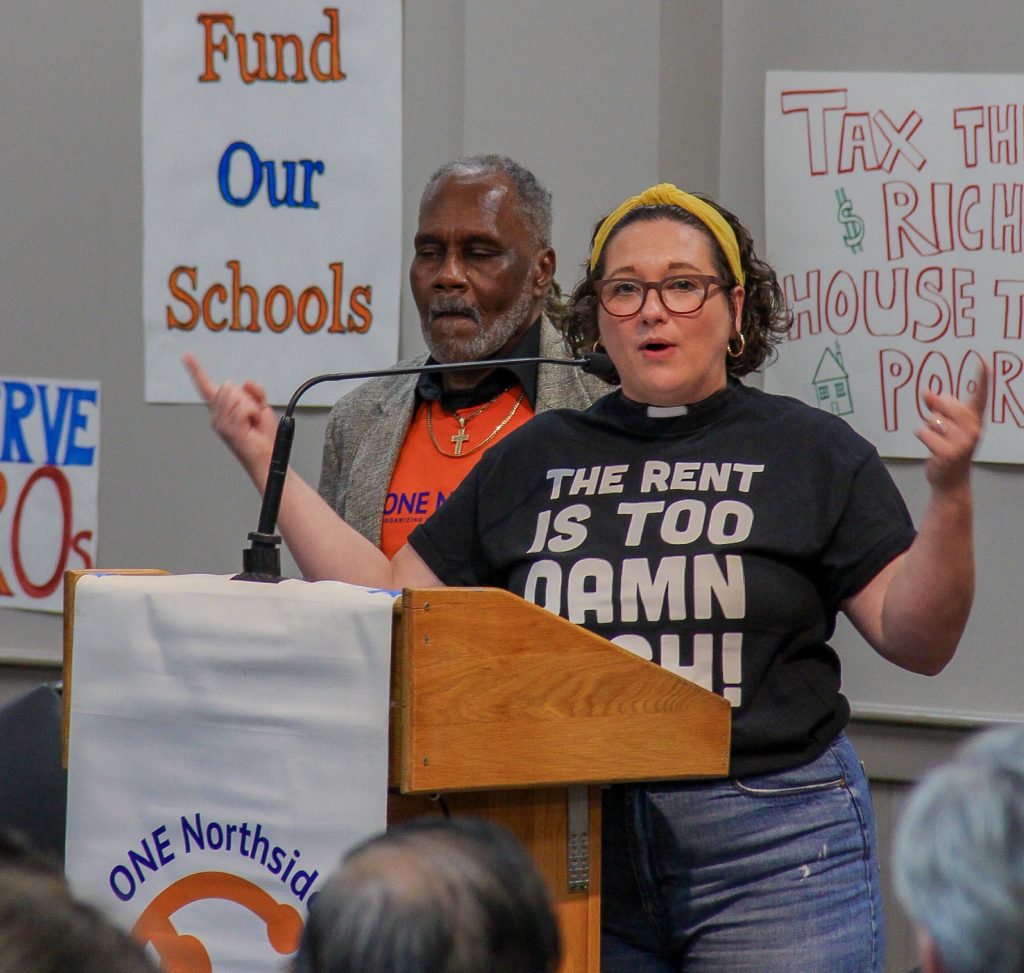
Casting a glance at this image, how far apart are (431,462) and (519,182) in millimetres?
568

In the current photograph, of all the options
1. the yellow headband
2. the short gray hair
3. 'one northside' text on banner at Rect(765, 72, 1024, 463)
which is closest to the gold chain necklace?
the short gray hair

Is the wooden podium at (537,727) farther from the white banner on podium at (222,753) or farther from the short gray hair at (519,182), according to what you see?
the short gray hair at (519,182)

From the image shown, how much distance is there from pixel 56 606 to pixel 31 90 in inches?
50.2

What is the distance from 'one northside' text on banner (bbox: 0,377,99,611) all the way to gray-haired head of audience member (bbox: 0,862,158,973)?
10.4 ft

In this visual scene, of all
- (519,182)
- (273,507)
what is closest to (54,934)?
(273,507)

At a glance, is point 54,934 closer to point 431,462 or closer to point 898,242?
point 431,462

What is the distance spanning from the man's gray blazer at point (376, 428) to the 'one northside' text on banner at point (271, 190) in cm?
72

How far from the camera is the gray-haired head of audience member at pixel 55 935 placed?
79 centimetres

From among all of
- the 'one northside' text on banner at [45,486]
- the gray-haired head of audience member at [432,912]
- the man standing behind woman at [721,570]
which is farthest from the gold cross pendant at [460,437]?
the gray-haired head of audience member at [432,912]

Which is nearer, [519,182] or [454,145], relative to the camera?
[519,182]

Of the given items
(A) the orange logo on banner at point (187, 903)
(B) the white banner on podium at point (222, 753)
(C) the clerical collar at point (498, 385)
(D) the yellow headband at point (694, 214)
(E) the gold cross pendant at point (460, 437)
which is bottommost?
(A) the orange logo on banner at point (187, 903)

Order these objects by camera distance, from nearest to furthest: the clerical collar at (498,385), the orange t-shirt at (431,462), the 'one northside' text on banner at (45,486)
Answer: the orange t-shirt at (431,462), the clerical collar at (498,385), the 'one northside' text on banner at (45,486)

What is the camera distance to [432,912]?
91cm

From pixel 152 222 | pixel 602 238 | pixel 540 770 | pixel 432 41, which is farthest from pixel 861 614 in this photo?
pixel 152 222
